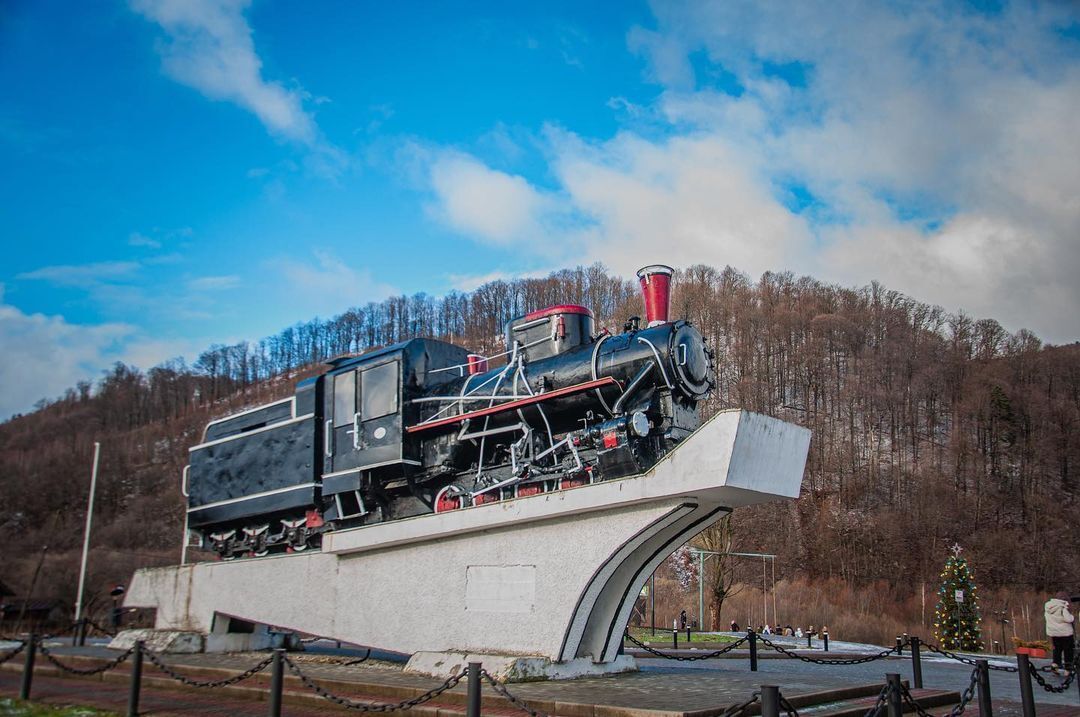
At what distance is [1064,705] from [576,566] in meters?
6.26

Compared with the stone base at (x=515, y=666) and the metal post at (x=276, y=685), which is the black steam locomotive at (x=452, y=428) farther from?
the metal post at (x=276, y=685)

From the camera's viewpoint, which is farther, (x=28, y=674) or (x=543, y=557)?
(x=28, y=674)

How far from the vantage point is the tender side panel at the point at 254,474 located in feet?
48.7

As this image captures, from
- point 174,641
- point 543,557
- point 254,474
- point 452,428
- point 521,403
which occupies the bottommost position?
point 174,641

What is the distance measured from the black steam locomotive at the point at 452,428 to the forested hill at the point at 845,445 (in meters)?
29.4

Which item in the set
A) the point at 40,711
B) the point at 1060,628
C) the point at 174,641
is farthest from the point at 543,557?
the point at 1060,628

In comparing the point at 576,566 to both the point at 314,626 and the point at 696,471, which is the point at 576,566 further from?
the point at 314,626

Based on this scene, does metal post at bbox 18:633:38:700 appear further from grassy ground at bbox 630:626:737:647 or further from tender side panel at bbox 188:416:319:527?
grassy ground at bbox 630:626:737:647

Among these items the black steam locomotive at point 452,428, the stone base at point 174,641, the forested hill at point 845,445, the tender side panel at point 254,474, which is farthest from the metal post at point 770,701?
the forested hill at point 845,445

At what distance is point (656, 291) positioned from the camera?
450 inches

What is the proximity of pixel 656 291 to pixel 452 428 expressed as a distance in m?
3.76

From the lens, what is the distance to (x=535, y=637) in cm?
1035

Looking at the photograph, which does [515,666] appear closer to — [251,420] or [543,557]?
[543,557]

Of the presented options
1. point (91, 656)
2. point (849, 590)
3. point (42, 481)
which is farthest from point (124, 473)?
point (91, 656)
